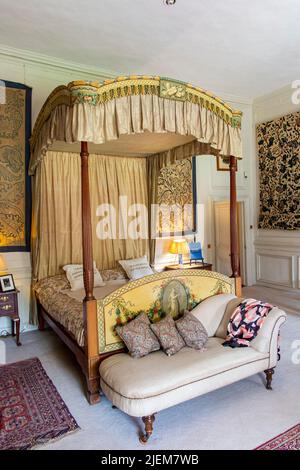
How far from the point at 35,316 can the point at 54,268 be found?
704 mm

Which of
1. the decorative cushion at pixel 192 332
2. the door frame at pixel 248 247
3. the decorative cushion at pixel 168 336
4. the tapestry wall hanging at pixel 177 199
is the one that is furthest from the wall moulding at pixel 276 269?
the decorative cushion at pixel 168 336

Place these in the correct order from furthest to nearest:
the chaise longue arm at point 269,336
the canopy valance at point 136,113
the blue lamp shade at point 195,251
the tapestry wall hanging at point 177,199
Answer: the blue lamp shade at point 195,251, the tapestry wall hanging at point 177,199, the chaise longue arm at point 269,336, the canopy valance at point 136,113

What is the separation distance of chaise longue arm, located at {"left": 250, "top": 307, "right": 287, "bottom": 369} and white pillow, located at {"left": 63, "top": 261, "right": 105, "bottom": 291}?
231cm

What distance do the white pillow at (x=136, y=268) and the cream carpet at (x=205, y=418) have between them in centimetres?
173

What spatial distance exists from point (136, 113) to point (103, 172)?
2424 millimetres

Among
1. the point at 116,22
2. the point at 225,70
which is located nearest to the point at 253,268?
the point at 225,70

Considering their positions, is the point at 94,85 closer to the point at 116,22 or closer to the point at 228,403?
the point at 116,22

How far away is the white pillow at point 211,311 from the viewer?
10.2 ft

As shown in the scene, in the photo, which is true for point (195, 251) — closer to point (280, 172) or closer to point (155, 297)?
point (280, 172)

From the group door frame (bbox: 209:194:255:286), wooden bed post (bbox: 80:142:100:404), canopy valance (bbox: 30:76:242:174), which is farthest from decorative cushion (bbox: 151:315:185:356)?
door frame (bbox: 209:194:255:286)

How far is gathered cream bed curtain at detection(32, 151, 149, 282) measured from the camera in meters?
4.42

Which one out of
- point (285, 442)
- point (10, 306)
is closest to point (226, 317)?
point (285, 442)

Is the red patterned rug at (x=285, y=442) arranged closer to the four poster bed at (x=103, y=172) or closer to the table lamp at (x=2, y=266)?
the four poster bed at (x=103, y=172)

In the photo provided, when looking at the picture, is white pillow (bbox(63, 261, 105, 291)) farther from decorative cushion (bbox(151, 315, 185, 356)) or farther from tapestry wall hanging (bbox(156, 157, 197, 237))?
decorative cushion (bbox(151, 315, 185, 356))
